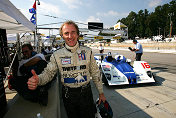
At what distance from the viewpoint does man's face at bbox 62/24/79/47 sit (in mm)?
1379

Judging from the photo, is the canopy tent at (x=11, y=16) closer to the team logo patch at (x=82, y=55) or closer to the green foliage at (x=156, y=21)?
the team logo patch at (x=82, y=55)

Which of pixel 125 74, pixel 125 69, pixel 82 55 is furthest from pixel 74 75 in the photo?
pixel 125 69

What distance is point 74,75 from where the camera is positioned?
1416 mm

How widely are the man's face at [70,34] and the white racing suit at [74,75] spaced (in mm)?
Answer: 69

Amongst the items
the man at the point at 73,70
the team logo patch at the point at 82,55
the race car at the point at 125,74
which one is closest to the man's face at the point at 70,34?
the man at the point at 73,70

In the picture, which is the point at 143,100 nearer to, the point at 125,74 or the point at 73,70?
the point at 125,74

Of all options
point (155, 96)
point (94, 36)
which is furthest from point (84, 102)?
point (94, 36)

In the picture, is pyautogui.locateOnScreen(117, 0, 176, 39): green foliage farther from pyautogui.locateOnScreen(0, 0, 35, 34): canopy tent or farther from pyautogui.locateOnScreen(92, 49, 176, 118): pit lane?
pyautogui.locateOnScreen(0, 0, 35, 34): canopy tent

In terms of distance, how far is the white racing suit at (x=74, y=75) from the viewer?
1.41 metres

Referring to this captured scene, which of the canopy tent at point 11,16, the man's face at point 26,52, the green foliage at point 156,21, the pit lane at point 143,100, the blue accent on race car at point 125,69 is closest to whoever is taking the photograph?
the canopy tent at point 11,16

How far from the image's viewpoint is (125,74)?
12.6 feet

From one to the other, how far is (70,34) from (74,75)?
51cm

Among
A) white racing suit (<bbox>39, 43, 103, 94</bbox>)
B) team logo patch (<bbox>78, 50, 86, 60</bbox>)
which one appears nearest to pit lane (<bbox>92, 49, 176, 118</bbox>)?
white racing suit (<bbox>39, 43, 103, 94</bbox>)

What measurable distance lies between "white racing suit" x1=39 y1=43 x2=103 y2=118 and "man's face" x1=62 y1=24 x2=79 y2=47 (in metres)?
0.07
